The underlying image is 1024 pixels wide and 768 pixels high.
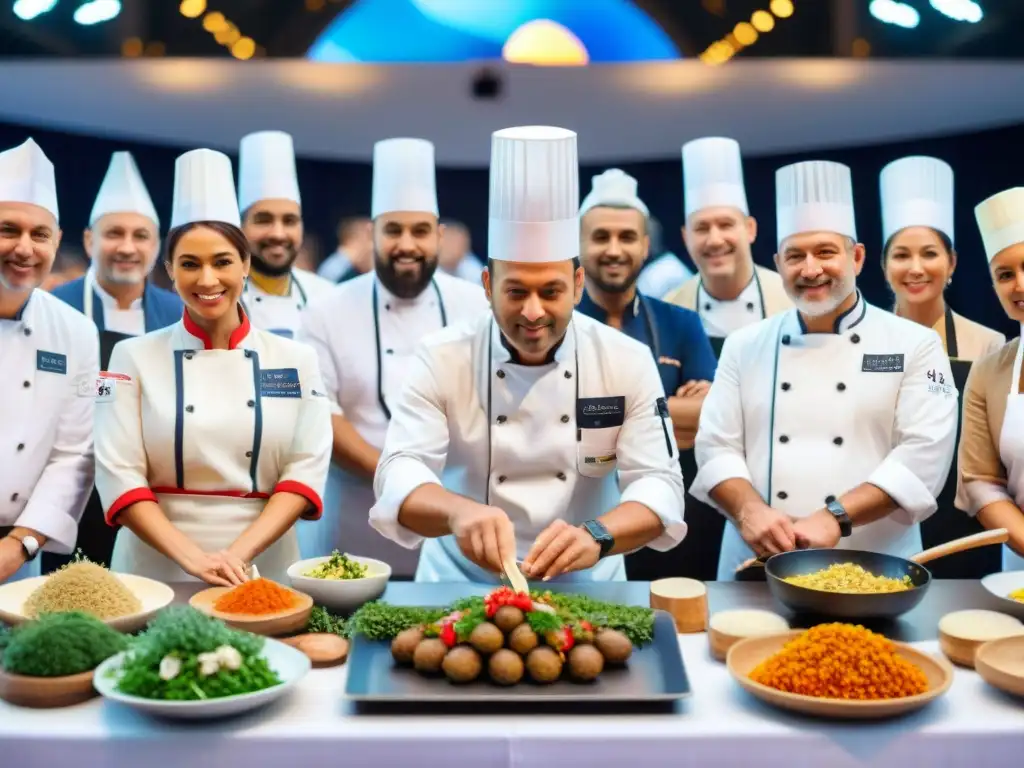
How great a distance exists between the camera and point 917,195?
11.7 feet

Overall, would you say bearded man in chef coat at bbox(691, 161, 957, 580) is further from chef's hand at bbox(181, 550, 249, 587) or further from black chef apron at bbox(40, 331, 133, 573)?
black chef apron at bbox(40, 331, 133, 573)

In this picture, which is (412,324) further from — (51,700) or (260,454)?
(51,700)

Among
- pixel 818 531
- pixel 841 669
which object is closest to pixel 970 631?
pixel 841 669

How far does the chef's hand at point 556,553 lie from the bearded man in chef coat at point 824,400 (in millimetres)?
794

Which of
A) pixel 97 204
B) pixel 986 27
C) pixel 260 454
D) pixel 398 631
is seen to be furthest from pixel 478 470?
pixel 986 27

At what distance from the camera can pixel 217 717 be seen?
1646 mm

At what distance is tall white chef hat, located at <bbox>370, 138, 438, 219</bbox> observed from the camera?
12.0 feet

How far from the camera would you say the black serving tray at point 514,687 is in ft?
5.47

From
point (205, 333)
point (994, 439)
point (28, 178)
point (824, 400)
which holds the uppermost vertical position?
point (28, 178)

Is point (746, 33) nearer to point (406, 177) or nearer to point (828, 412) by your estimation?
point (406, 177)

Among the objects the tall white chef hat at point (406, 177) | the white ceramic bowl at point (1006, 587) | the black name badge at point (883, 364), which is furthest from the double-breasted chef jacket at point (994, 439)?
the tall white chef hat at point (406, 177)

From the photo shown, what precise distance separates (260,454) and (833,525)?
60.0 inches

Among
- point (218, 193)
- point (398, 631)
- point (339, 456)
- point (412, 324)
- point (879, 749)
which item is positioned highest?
point (218, 193)

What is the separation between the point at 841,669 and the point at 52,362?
253 cm
